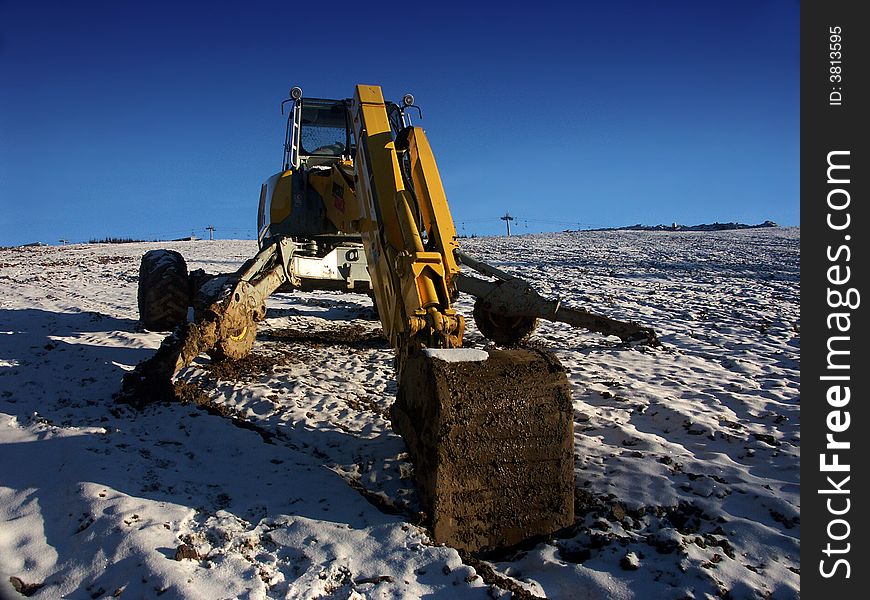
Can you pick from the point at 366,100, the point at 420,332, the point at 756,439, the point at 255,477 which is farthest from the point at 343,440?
the point at 756,439

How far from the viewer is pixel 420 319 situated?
12.3ft

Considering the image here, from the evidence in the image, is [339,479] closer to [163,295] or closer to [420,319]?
[420,319]

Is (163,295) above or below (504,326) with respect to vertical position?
above

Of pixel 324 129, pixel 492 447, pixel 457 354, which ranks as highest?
pixel 324 129

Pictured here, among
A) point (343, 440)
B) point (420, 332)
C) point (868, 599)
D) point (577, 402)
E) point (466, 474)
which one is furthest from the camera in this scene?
point (577, 402)

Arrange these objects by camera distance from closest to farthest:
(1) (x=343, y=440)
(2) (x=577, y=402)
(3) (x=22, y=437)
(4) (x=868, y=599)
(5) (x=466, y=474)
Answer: (4) (x=868, y=599) < (5) (x=466, y=474) < (3) (x=22, y=437) < (1) (x=343, y=440) < (2) (x=577, y=402)

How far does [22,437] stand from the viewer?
14.3 feet

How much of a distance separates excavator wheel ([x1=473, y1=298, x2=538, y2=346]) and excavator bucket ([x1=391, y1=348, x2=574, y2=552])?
3426 mm

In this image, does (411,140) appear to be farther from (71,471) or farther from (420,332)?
(71,471)

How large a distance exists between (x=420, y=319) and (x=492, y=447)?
983 mm

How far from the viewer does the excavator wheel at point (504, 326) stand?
22.4 ft

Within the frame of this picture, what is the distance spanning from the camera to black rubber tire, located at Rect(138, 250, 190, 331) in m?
8.12

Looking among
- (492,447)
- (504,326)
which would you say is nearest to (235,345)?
(504,326)

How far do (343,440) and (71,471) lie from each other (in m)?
1.87
